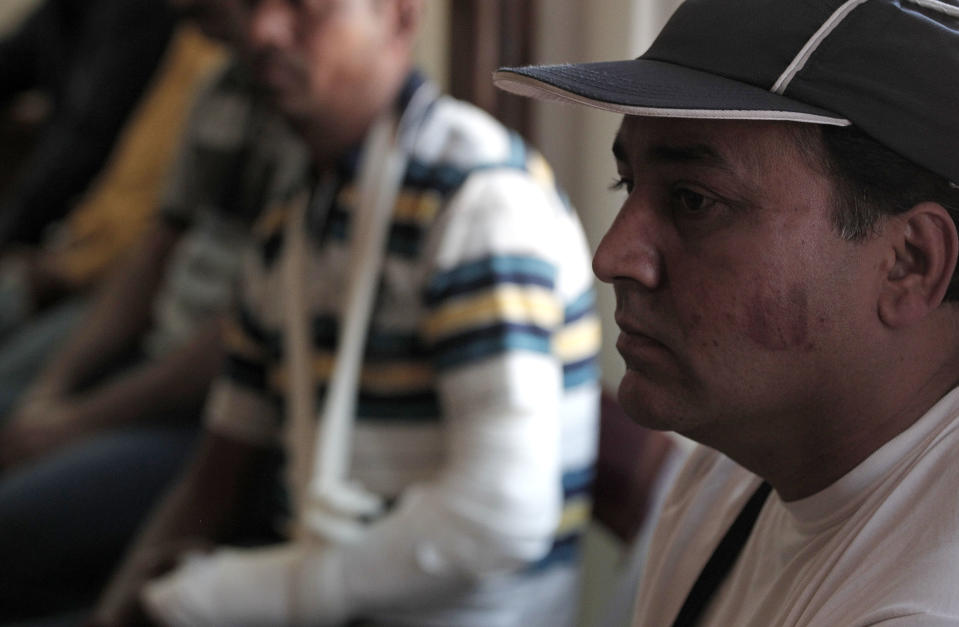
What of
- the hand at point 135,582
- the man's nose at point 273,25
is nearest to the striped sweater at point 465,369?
the man's nose at point 273,25

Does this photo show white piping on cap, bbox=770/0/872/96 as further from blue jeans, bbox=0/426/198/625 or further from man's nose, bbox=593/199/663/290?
blue jeans, bbox=0/426/198/625

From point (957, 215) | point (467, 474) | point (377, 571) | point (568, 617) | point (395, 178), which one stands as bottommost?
point (568, 617)

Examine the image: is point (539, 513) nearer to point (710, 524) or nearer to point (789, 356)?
point (710, 524)

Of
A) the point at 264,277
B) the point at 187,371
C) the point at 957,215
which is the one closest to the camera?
the point at 957,215

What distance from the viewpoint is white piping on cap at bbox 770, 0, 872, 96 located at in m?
0.72

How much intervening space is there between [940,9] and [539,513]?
0.79 meters

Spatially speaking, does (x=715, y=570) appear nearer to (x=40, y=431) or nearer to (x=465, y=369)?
(x=465, y=369)

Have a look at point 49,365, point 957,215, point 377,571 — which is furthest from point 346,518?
point 49,365

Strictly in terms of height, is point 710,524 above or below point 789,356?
below

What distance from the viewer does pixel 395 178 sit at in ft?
4.91

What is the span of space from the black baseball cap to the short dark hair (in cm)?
2

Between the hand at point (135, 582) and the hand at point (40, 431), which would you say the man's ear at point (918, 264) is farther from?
the hand at point (40, 431)

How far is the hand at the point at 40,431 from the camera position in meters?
2.07

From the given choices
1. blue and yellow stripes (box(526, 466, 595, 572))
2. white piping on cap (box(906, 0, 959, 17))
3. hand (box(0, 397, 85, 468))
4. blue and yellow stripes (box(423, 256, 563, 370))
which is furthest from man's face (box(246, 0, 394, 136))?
white piping on cap (box(906, 0, 959, 17))
